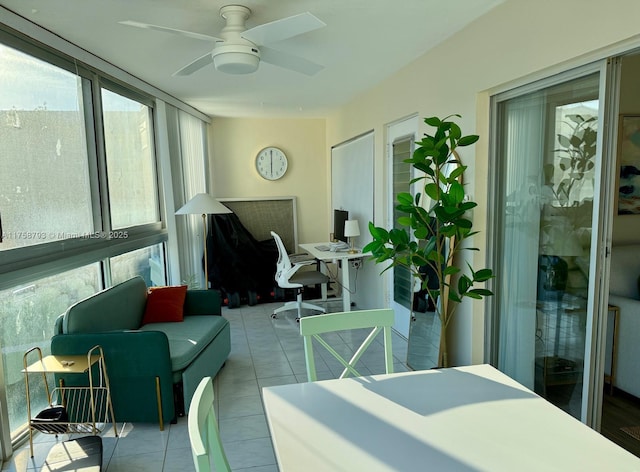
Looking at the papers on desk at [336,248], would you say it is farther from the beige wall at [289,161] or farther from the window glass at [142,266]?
the window glass at [142,266]

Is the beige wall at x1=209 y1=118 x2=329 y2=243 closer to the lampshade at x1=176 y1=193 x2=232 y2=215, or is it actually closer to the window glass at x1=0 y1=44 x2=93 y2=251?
the lampshade at x1=176 y1=193 x2=232 y2=215

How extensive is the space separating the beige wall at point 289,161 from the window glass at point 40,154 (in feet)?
9.81

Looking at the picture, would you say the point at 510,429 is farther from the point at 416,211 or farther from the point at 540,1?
the point at 540,1

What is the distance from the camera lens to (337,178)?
596cm

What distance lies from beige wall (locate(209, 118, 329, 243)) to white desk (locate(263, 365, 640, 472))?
4920 mm

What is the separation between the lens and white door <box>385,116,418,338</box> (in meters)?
3.91

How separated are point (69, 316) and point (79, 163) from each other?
1.17 m

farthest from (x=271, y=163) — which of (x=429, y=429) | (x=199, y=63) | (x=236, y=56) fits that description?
(x=429, y=429)

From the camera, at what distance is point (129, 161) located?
13.0 ft

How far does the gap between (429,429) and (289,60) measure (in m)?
2.19

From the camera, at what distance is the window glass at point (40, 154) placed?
2.46 m

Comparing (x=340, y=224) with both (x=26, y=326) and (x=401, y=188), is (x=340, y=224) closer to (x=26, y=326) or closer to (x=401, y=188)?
(x=401, y=188)

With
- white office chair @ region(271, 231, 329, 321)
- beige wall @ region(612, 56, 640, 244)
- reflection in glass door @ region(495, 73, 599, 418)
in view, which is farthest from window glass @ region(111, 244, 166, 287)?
beige wall @ region(612, 56, 640, 244)

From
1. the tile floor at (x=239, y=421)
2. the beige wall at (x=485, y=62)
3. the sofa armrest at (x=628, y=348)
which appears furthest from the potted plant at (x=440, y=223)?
the tile floor at (x=239, y=421)
